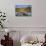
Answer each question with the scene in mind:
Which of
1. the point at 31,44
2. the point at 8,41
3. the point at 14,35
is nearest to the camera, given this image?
the point at 31,44

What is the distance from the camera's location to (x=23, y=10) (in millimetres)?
3602

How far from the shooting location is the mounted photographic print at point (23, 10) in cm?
359

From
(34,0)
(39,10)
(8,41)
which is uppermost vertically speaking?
(34,0)

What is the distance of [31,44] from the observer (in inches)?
119

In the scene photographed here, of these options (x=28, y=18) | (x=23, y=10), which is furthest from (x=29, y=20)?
(x=23, y=10)

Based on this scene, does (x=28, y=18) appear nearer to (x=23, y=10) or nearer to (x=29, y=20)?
(x=29, y=20)

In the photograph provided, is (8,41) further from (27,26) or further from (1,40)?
(27,26)

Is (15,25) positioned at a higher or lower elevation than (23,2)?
lower

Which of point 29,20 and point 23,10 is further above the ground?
point 23,10

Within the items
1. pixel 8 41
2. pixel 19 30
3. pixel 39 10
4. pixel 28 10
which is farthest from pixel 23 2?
pixel 8 41

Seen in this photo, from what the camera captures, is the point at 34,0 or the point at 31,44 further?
the point at 34,0

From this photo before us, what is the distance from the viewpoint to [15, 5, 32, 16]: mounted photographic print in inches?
141

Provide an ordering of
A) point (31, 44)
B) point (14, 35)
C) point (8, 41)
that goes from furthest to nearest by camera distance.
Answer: point (14, 35), point (8, 41), point (31, 44)

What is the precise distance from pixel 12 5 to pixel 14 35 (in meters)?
0.79
